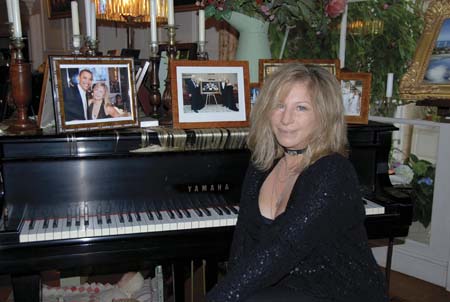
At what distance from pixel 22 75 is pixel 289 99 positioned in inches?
36.7

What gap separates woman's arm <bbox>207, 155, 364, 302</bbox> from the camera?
4.20 feet

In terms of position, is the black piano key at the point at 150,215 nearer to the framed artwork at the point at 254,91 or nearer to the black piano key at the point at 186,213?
the black piano key at the point at 186,213

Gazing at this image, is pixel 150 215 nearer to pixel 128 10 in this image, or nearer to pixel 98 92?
pixel 98 92

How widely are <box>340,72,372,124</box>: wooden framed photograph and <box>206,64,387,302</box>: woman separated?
2.09ft

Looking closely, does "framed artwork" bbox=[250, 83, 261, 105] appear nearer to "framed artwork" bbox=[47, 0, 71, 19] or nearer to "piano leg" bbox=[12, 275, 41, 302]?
"piano leg" bbox=[12, 275, 41, 302]

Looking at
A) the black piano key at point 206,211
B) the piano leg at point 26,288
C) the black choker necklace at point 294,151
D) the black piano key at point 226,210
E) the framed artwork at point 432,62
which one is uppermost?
the framed artwork at point 432,62

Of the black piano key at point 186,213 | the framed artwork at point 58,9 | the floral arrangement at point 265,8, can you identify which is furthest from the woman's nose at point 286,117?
the framed artwork at point 58,9

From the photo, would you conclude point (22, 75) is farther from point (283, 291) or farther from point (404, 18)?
point (404, 18)

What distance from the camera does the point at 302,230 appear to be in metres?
1.28

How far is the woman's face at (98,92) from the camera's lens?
1.70m

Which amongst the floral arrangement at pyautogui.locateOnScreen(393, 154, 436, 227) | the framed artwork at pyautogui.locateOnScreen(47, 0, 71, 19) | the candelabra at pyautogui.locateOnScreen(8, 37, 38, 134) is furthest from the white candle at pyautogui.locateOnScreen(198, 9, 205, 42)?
the framed artwork at pyautogui.locateOnScreen(47, 0, 71, 19)

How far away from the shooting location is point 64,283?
2619 millimetres

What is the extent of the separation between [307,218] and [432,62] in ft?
4.67

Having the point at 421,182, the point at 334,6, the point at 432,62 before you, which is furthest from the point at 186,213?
the point at 421,182
